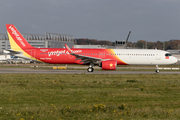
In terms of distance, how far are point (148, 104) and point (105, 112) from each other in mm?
3047

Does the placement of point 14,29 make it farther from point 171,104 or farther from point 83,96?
point 171,104

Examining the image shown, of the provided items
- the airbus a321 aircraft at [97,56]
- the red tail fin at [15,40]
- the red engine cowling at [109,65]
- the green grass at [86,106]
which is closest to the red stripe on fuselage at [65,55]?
the airbus a321 aircraft at [97,56]

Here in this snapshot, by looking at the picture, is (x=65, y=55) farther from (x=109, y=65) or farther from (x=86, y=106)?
(x=86, y=106)

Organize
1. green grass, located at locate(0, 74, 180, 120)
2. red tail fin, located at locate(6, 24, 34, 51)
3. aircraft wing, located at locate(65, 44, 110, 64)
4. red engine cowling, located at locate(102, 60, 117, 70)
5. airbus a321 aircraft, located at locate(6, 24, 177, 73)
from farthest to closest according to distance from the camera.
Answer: red tail fin, located at locate(6, 24, 34, 51)
airbus a321 aircraft, located at locate(6, 24, 177, 73)
aircraft wing, located at locate(65, 44, 110, 64)
red engine cowling, located at locate(102, 60, 117, 70)
green grass, located at locate(0, 74, 180, 120)

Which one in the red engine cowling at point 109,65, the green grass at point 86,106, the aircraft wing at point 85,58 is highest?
the aircraft wing at point 85,58

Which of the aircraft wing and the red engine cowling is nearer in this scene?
the red engine cowling

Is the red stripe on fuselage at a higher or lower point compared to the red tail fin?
Result: lower

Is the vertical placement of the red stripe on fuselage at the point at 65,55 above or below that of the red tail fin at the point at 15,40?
below

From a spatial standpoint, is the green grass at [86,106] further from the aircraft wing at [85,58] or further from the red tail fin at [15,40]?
the red tail fin at [15,40]

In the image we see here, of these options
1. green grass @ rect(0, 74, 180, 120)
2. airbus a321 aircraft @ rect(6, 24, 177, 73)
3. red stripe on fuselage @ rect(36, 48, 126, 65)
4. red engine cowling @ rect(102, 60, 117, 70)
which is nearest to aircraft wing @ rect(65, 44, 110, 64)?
airbus a321 aircraft @ rect(6, 24, 177, 73)

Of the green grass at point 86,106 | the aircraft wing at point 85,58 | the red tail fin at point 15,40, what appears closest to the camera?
the green grass at point 86,106

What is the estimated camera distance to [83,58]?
34.4 meters

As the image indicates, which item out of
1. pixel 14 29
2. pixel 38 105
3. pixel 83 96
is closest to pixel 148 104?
pixel 83 96

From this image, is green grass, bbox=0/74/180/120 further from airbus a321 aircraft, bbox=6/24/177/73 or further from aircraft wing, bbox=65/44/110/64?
airbus a321 aircraft, bbox=6/24/177/73
